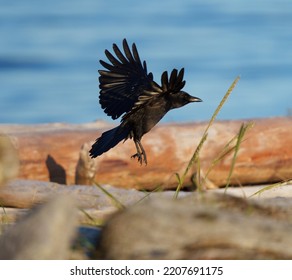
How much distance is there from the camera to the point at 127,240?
9.45 ft

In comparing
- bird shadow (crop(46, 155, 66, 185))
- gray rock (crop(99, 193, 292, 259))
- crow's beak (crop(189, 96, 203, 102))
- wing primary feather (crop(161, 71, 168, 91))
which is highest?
wing primary feather (crop(161, 71, 168, 91))

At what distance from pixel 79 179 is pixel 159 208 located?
6.95m

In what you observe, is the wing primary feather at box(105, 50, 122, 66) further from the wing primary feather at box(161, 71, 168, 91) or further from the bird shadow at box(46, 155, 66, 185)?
the bird shadow at box(46, 155, 66, 185)

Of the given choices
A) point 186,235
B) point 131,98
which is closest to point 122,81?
point 131,98

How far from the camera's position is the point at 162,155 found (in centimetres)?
983

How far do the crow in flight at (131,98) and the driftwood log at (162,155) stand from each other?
228 cm

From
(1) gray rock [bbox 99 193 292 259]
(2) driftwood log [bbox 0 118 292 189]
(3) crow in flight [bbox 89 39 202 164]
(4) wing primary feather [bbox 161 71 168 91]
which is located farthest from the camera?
(2) driftwood log [bbox 0 118 292 189]

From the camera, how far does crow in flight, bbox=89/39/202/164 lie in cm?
704

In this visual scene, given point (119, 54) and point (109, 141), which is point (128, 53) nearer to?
point (119, 54)

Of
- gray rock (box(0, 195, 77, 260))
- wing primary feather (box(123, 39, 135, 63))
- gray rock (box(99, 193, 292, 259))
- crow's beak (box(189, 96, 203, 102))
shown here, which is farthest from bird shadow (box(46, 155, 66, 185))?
gray rock (box(0, 195, 77, 260))

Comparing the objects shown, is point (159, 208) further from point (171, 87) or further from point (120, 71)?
point (120, 71)

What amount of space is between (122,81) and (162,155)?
2.60m

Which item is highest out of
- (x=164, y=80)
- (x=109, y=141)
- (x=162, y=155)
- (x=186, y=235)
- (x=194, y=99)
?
(x=164, y=80)

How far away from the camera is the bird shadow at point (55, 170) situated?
9828mm
